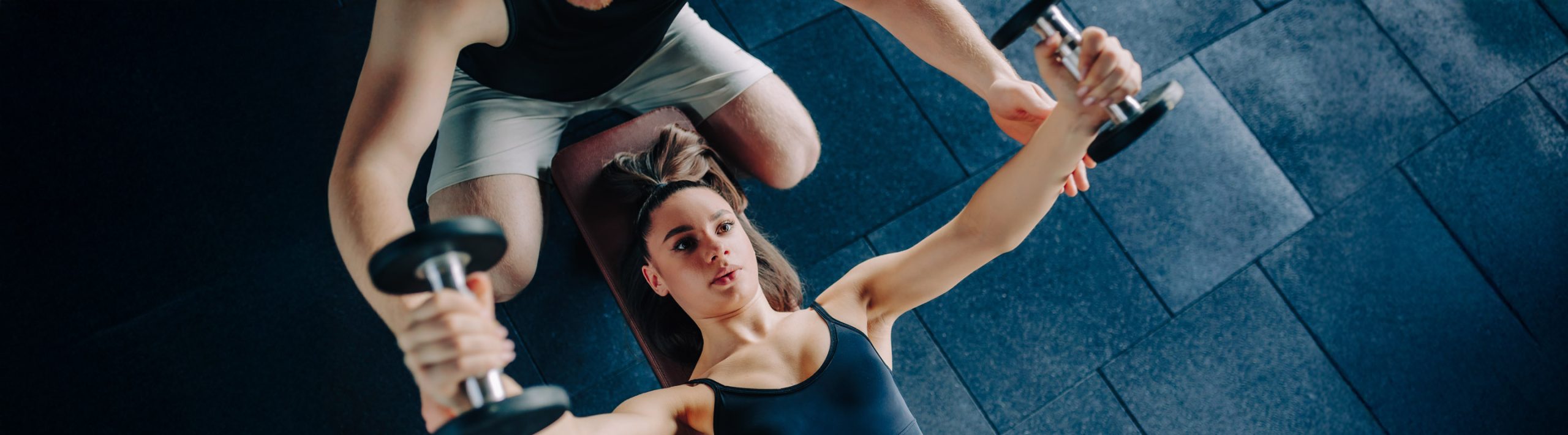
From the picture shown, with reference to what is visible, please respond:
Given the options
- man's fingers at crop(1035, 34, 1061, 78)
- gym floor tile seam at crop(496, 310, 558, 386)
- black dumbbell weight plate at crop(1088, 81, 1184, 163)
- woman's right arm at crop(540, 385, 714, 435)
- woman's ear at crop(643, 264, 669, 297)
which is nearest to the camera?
black dumbbell weight plate at crop(1088, 81, 1184, 163)

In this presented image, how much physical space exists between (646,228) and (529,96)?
449 mm

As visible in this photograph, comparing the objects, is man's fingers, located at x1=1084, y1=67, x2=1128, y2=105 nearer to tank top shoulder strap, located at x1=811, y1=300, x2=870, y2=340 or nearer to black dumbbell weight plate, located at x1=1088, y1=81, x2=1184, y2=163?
black dumbbell weight plate, located at x1=1088, y1=81, x2=1184, y2=163

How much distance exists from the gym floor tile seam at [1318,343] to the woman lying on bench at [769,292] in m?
1.41

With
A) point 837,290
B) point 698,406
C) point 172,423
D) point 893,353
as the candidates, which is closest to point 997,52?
point 837,290

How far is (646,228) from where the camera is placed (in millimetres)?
1990

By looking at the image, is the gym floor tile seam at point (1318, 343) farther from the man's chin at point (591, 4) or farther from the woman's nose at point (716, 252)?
the man's chin at point (591, 4)

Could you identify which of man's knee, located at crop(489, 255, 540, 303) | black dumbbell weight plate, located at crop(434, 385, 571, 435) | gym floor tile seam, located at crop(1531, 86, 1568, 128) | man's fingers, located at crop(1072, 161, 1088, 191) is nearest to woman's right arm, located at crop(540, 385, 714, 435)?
black dumbbell weight plate, located at crop(434, 385, 571, 435)

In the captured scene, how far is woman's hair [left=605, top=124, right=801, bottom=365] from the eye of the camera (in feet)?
6.79

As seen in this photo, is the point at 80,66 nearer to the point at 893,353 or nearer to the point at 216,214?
the point at 216,214

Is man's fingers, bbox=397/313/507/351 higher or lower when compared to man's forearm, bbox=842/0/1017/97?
higher

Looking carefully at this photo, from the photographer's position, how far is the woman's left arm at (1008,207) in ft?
4.55

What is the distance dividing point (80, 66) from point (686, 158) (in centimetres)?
182

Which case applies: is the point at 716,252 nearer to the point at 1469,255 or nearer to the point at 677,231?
the point at 677,231

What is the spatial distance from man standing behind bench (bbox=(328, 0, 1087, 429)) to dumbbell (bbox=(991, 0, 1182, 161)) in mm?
339
